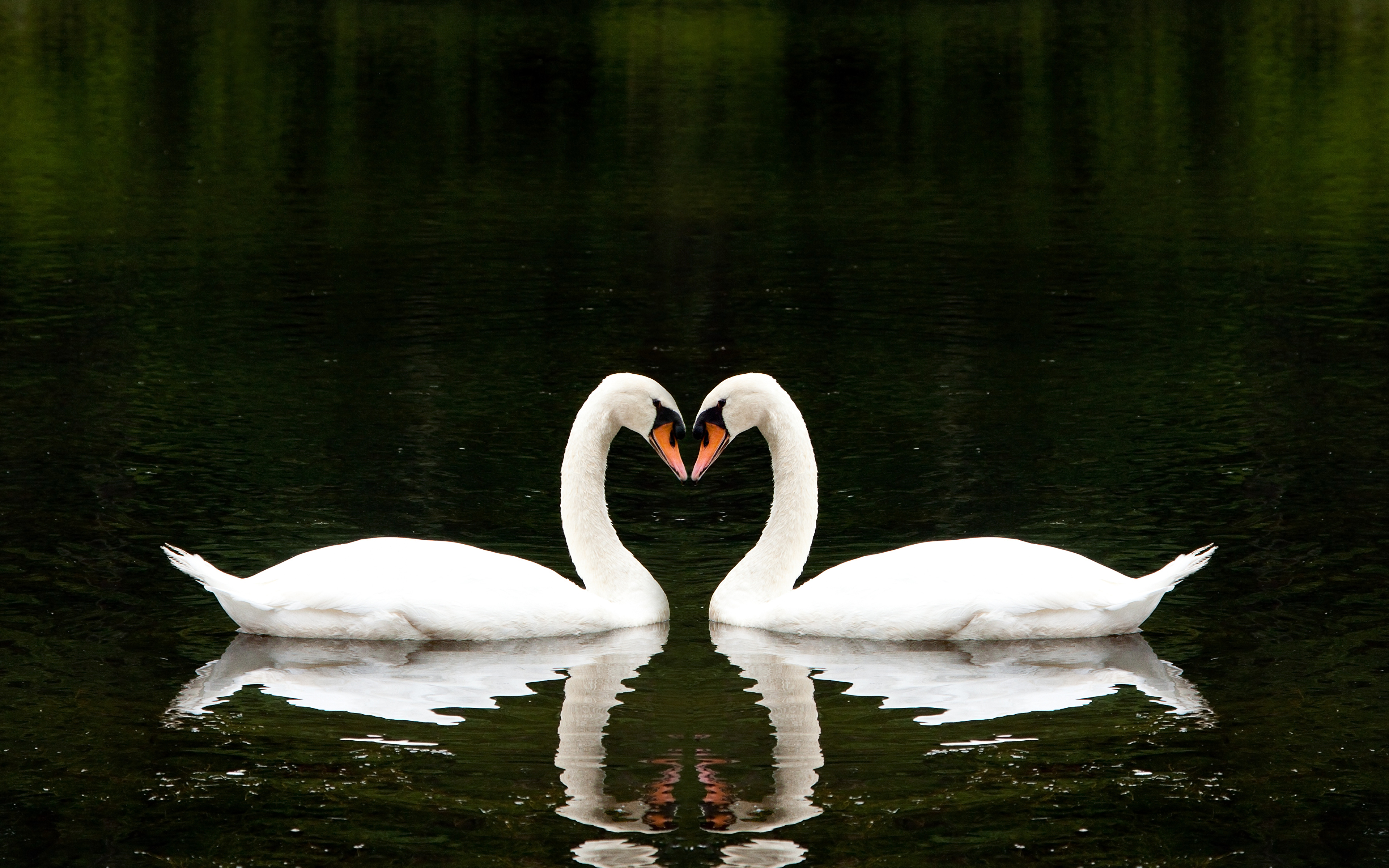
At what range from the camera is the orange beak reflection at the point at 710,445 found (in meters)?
11.1

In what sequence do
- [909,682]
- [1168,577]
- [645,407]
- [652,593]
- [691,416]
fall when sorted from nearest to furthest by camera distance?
[909,682]
[1168,577]
[652,593]
[645,407]
[691,416]

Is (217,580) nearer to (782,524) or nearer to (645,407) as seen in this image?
(645,407)

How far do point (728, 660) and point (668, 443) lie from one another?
1445 millimetres

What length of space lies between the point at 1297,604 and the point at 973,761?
332cm

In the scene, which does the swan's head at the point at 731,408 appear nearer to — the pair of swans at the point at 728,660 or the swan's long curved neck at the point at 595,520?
the swan's long curved neck at the point at 595,520

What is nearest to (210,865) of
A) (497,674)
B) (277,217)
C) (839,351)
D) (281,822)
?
(281,822)

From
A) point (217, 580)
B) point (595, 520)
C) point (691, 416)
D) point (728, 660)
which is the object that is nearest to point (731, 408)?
point (595, 520)

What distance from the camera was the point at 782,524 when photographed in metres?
11.2

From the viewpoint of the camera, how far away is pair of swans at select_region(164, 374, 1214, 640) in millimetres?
10289

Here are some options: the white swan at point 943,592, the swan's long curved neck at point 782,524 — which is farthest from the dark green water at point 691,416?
the swan's long curved neck at point 782,524

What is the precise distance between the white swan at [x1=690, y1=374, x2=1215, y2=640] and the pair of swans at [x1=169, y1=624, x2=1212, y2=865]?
85 millimetres

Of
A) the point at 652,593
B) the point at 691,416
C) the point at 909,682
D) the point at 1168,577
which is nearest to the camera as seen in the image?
the point at 909,682

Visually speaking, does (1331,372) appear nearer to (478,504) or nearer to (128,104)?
(478,504)

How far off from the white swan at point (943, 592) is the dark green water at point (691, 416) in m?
0.24
